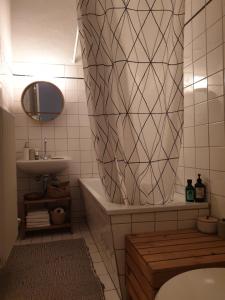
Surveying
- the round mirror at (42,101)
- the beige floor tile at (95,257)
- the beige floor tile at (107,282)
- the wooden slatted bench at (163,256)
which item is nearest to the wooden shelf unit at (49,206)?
the beige floor tile at (95,257)

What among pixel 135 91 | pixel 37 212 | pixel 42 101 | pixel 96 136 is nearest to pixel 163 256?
pixel 96 136

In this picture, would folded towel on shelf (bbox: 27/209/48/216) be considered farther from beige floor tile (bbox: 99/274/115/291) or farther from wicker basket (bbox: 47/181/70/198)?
beige floor tile (bbox: 99/274/115/291)

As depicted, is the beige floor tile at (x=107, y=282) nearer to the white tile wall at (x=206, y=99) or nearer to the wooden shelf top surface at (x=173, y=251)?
the wooden shelf top surface at (x=173, y=251)

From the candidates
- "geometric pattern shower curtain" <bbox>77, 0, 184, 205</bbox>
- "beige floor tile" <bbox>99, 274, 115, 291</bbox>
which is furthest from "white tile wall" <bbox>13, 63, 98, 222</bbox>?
"geometric pattern shower curtain" <bbox>77, 0, 184, 205</bbox>

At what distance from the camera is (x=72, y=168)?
328 cm

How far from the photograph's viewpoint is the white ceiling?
2387 millimetres

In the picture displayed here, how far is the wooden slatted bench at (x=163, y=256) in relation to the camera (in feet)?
3.84

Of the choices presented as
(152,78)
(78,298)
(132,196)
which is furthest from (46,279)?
(152,78)

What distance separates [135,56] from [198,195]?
1.03 metres

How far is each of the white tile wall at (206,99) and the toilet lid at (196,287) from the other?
69cm

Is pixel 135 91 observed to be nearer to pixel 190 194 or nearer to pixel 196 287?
pixel 190 194

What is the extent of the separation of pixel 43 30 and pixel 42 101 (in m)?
0.82

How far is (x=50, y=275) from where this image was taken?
6.10 feet

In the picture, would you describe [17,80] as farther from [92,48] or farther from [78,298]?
[78,298]
